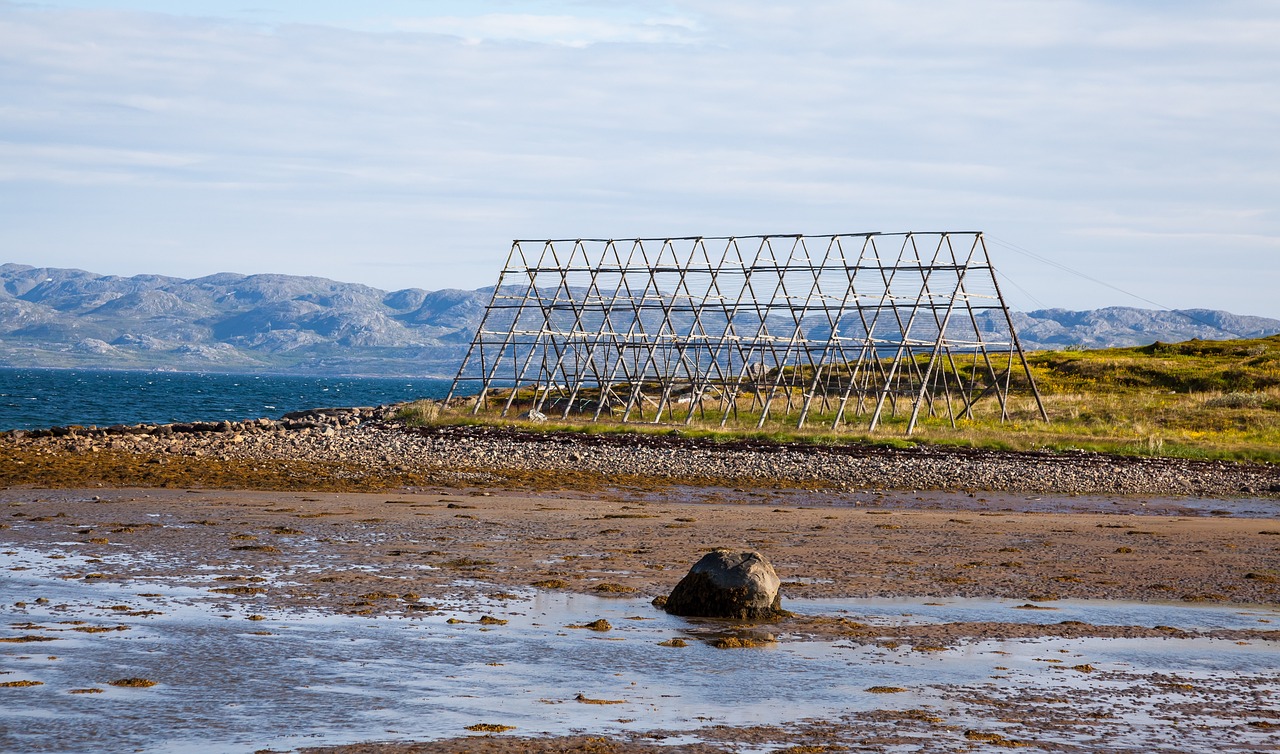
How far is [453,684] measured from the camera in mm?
11711

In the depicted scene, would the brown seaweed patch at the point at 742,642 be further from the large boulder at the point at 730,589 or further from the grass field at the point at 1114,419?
the grass field at the point at 1114,419

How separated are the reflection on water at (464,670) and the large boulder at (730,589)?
391mm

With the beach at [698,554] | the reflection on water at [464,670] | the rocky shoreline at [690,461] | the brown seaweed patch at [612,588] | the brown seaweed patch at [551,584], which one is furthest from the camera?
the rocky shoreline at [690,461]

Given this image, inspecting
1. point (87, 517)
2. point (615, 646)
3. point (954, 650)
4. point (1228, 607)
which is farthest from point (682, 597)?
point (87, 517)

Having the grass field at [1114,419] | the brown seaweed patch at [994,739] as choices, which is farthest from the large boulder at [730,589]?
the grass field at [1114,419]

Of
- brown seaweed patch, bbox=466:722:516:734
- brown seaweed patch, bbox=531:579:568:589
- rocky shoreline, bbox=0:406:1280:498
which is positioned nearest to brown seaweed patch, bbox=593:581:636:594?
brown seaweed patch, bbox=531:579:568:589

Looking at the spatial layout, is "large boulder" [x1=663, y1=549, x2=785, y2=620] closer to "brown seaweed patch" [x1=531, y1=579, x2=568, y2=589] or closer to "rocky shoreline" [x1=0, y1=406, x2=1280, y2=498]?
"brown seaweed patch" [x1=531, y1=579, x2=568, y2=589]

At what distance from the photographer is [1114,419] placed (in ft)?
162

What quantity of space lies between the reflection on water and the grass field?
26375 millimetres

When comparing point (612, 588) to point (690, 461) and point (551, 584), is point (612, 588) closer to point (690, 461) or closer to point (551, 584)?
point (551, 584)

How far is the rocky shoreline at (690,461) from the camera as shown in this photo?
32406 millimetres

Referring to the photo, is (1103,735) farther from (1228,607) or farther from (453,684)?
(1228,607)

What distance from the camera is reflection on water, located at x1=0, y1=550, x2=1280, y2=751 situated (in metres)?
10.3

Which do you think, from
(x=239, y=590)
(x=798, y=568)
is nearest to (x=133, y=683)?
(x=239, y=590)
